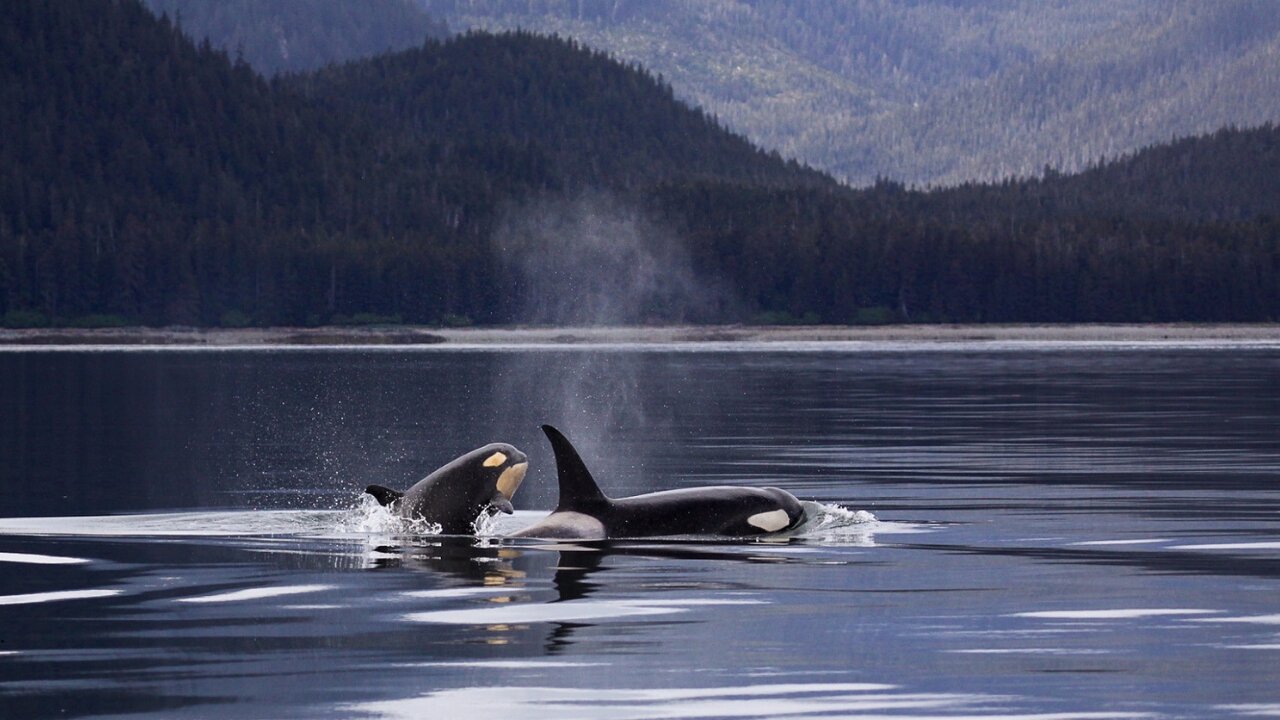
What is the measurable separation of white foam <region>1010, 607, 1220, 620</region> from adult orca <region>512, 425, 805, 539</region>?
26.7ft

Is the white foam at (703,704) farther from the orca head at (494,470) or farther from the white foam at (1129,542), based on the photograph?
the orca head at (494,470)

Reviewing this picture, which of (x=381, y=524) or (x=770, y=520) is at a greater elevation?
(x=770, y=520)

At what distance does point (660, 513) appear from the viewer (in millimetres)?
30000

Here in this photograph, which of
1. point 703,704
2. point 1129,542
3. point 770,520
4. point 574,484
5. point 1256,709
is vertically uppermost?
point 574,484

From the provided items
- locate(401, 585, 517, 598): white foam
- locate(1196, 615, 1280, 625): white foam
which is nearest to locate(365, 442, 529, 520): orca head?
locate(401, 585, 517, 598): white foam

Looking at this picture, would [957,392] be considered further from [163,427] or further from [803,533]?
[803,533]

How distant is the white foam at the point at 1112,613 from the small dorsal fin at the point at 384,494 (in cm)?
1055

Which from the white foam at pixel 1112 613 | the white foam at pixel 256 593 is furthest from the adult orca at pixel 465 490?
the white foam at pixel 1112 613

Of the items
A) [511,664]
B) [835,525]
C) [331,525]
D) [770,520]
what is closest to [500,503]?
[770,520]

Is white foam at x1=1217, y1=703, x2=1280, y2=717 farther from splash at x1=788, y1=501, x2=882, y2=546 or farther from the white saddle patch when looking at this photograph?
the white saddle patch

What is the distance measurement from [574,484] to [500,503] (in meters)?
1.03

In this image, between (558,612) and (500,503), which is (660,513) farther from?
(558,612)

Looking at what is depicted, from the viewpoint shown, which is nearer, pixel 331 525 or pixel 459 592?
pixel 459 592

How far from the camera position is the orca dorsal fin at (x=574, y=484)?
29125 mm
